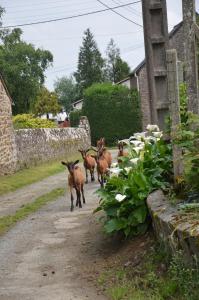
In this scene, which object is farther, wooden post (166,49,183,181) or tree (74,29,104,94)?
tree (74,29,104,94)

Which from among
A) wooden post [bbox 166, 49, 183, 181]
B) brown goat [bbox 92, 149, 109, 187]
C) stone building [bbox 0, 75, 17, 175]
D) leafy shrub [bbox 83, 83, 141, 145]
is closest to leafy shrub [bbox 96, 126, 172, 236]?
wooden post [bbox 166, 49, 183, 181]

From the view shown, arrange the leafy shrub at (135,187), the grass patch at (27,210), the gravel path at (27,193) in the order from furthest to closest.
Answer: the gravel path at (27,193) → the grass patch at (27,210) → the leafy shrub at (135,187)

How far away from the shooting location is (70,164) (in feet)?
43.6

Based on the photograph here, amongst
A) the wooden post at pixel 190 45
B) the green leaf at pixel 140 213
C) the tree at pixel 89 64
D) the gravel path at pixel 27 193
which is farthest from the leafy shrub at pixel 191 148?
the tree at pixel 89 64

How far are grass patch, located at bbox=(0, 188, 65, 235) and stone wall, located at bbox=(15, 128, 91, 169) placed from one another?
8.17 meters

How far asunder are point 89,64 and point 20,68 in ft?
106

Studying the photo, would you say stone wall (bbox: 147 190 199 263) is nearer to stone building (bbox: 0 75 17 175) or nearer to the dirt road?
the dirt road

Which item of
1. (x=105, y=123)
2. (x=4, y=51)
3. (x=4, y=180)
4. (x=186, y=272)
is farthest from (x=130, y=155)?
(x=4, y=51)

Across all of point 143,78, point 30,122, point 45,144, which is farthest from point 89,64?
point 45,144

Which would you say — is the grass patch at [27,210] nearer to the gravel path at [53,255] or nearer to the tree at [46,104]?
the gravel path at [53,255]

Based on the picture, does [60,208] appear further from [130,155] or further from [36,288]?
[36,288]

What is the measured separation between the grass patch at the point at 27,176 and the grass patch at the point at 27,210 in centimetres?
226

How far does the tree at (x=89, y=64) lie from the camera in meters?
88.4

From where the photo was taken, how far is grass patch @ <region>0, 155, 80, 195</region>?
62.1 feet
